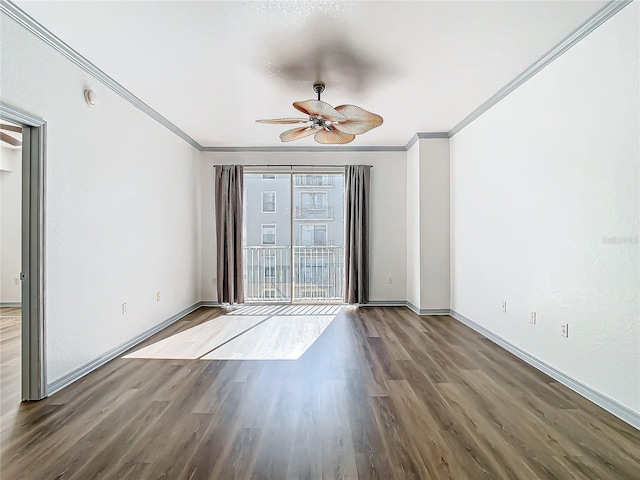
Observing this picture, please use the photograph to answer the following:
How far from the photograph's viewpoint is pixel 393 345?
12.4ft

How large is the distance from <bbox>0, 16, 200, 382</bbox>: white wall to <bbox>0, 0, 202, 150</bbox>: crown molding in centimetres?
5

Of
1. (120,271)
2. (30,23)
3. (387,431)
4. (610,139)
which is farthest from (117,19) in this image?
(610,139)

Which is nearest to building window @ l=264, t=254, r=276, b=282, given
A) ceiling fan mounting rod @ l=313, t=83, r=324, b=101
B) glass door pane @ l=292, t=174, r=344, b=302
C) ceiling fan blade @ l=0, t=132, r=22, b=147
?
glass door pane @ l=292, t=174, r=344, b=302

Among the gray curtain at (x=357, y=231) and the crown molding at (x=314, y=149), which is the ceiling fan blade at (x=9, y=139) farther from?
the gray curtain at (x=357, y=231)

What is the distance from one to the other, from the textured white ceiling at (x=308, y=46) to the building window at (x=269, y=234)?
2.63 meters

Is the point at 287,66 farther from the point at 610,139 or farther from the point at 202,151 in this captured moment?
the point at 202,151

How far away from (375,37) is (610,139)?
5.62ft

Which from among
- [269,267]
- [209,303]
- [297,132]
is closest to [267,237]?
[269,267]

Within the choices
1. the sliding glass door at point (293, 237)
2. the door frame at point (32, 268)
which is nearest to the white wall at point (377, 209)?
the sliding glass door at point (293, 237)

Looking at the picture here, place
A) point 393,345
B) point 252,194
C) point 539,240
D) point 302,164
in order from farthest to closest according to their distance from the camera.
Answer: point 252,194, point 302,164, point 393,345, point 539,240

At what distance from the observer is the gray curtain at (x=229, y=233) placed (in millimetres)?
5785

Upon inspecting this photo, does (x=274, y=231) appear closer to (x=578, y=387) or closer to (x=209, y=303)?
(x=209, y=303)

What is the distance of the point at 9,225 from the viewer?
571 centimetres

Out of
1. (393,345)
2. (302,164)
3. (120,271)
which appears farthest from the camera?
(302,164)
